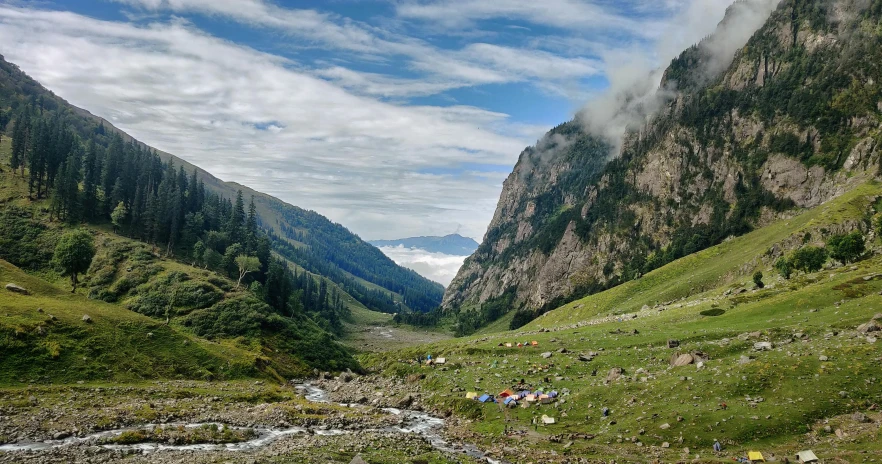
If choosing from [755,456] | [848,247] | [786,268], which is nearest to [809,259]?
[786,268]

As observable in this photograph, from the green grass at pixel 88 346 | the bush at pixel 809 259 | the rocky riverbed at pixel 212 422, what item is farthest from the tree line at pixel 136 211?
the bush at pixel 809 259

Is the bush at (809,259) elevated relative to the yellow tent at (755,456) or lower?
elevated

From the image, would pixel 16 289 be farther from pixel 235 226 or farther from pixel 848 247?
pixel 848 247

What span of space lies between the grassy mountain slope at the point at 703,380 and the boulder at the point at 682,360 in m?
1.40

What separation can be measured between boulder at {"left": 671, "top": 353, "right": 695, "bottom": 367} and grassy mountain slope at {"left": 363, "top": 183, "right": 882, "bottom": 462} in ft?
4.60

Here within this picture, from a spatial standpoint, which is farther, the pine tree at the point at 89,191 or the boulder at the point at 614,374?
the pine tree at the point at 89,191

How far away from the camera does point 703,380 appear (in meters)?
49.5

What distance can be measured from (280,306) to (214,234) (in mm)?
Result: 34746

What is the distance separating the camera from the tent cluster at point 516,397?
56344 millimetres

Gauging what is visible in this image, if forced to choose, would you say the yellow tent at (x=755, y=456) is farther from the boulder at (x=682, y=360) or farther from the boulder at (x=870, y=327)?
the boulder at (x=870, y=327)

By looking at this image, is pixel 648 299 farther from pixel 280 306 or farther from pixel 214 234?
pixel 214 234

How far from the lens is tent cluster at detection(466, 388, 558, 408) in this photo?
56344mm

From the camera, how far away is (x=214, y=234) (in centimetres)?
15250

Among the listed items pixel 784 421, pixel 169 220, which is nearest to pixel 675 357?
pixel 784 421
